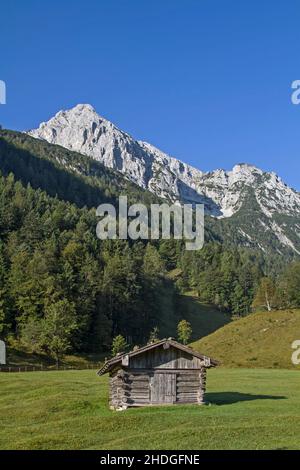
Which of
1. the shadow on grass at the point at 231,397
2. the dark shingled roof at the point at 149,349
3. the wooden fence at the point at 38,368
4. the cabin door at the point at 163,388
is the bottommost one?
the wooden fence at the point at 38,368

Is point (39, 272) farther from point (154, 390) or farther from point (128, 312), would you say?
point (154, 390)

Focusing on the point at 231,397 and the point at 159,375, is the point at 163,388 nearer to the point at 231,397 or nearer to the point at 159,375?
the point at 159,375

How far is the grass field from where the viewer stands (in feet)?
87.9

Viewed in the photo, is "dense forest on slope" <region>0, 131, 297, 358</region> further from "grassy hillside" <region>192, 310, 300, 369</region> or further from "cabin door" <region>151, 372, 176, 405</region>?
"cabin door" <region>151, 372, 176, 405</region>

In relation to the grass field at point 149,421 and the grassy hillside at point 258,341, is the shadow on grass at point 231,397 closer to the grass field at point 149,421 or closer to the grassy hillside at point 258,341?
the grass field at point 149,421

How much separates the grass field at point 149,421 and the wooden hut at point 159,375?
54.4 inches

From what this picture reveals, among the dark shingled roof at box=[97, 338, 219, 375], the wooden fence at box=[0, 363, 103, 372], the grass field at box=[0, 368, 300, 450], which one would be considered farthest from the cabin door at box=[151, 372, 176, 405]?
the wooden fence at box=[0, 363, 103, 372]

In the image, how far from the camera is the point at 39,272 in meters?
120

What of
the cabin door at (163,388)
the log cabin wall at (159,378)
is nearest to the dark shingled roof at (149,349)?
the log cabin wall at (159,378)

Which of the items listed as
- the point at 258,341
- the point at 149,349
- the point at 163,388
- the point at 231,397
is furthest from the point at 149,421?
the point at 258,341

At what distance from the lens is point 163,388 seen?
38656mm

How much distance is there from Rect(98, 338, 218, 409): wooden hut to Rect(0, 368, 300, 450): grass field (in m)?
1.38

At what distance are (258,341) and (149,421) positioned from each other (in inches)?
2323

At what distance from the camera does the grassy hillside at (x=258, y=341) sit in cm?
8012
